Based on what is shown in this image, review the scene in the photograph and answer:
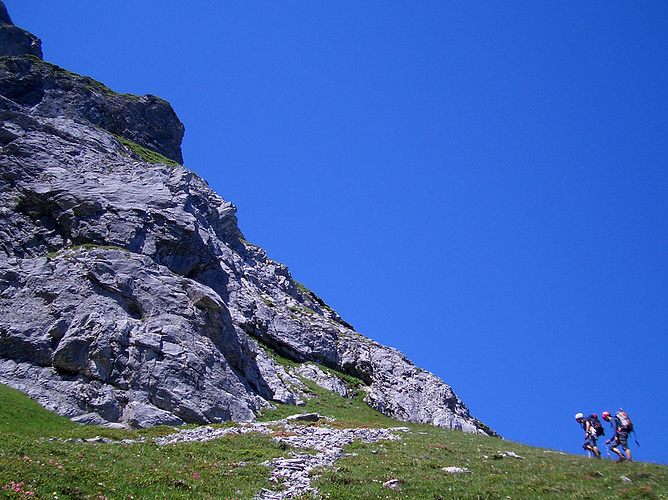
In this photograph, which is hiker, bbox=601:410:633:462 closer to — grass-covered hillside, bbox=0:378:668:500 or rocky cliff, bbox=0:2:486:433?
grass-covered hillside, bbox=0:378:668:500

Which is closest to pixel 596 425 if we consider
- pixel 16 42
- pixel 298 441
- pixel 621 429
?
pixel 621 429

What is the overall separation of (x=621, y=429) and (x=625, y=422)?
0.51 meters

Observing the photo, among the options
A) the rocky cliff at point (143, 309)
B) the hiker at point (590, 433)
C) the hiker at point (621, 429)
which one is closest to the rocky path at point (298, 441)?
the rocky cliff at point (143, 309)

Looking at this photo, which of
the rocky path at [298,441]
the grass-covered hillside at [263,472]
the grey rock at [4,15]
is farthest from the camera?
the grey rock at [4,15]

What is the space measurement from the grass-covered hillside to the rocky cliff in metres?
11.2

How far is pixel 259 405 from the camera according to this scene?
5466 centimetres

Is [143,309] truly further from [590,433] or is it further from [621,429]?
[621,429]

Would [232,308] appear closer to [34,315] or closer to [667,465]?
[34,315]

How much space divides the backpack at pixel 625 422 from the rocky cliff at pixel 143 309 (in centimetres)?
3473

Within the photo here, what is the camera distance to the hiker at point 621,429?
25.1m

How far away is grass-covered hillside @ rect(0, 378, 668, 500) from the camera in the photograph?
18688 millimetres

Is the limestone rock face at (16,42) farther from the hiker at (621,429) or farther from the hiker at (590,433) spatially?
the hiker at (621,429)

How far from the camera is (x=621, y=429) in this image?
82.8 ft

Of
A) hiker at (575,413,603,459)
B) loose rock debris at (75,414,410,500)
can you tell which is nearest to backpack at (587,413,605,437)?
hiker at (575,413,603,459)
